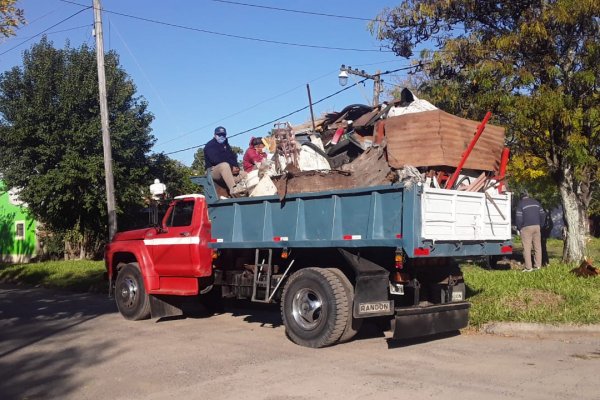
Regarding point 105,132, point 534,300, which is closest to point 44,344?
point 534,300

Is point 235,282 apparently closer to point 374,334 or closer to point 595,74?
point 374,334

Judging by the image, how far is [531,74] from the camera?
1193cm

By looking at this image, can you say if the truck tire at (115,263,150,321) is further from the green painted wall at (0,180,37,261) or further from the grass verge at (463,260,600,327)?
the green painted wall at (0,180,37,261)

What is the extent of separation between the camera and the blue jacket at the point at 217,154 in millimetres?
10135

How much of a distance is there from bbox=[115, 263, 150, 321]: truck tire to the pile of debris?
3.00m

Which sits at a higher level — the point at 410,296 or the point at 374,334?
the point at 410,296

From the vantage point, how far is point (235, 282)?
9578mm

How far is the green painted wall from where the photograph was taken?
1204 inches

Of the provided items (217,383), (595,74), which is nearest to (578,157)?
(595,74)

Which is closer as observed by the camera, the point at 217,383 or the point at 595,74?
the point at 217,383

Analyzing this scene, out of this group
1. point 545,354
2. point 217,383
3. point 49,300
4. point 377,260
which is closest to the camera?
point 217,383

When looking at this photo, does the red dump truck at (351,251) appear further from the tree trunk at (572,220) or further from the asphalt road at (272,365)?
the tree trunk at (572,220)

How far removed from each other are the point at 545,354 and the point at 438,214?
2.10 meters

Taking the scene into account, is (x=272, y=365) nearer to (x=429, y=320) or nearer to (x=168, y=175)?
(x=429, y=320)
